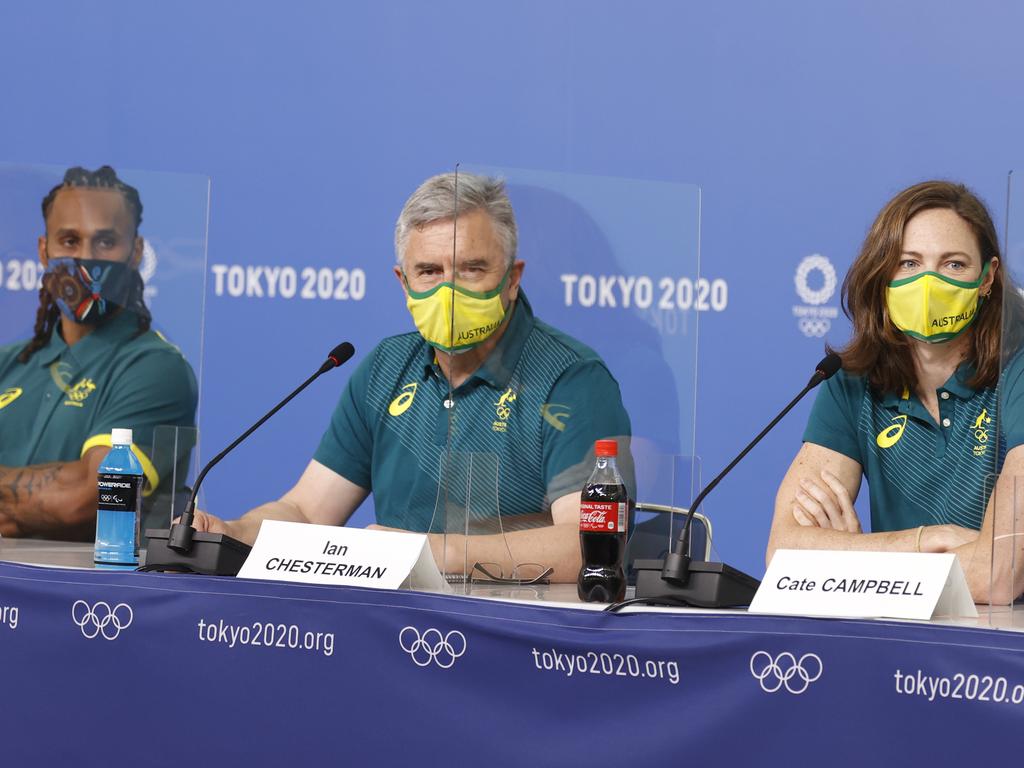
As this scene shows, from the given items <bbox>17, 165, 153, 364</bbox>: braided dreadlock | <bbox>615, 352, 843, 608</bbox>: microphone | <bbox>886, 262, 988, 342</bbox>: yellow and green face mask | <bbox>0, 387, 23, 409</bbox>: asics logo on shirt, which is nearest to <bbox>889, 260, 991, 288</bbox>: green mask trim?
<bbox>886, 262, 988, 342</bbox>: yellow and green face mask

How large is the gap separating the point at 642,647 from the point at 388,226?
7.45 feet

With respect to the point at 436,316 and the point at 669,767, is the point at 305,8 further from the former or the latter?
the point at 669,767

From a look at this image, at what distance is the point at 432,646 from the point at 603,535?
372 mm

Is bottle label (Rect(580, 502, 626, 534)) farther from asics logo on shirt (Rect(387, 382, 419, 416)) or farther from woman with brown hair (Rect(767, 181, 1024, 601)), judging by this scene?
asics logo on shirt (Rect(387, 382, 419, 416))

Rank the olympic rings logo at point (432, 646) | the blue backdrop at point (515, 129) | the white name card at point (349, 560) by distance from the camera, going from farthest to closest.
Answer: the blue backdrop at point (515, 129) < the white name card at point (349, 560) < the olympic rings logo at point (432, 646)

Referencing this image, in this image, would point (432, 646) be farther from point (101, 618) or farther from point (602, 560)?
point (101, 618)

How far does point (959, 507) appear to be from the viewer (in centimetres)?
238

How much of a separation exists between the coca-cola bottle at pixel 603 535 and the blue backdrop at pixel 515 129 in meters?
1.47

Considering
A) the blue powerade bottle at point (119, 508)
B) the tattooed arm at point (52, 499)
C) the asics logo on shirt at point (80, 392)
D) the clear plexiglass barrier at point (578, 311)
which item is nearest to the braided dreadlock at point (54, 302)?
the asics logo on shirt at point (80, 392)

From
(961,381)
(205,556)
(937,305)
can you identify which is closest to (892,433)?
(961,381)

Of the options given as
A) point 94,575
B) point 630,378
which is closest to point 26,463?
point 94,575

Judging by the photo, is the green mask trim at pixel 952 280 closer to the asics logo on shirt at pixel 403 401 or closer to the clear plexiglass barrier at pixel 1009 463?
the clear plexiglass barrier at pixel 1009 463

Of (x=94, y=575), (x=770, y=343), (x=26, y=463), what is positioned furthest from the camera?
(x=770, y=343)

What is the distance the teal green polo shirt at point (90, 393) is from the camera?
276 centimetres
